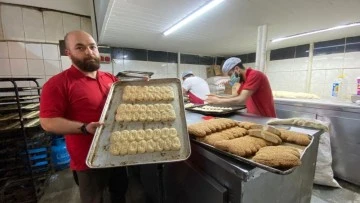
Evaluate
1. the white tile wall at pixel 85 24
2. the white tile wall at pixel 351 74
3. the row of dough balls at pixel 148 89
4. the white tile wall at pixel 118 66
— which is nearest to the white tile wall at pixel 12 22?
the white tile wall at pixel 85 24

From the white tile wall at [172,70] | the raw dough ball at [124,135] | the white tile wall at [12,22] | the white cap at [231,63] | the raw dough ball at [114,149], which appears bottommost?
the raw dough ball at [114,149]

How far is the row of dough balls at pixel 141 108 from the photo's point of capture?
128 cm

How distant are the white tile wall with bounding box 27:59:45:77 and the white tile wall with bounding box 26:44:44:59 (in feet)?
0.21

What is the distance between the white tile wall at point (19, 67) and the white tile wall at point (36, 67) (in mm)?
52

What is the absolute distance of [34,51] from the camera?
9.52 ft

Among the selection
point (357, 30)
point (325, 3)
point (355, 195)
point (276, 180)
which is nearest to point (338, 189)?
point (355, 195)

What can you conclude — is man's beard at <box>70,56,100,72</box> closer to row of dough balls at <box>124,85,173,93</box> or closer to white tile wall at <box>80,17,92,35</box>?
row of dough balls at <box>124,85,173,93</box>

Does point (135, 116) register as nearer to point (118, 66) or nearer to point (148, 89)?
point (148, 89)

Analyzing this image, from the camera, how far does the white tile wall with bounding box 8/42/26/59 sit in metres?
2.73

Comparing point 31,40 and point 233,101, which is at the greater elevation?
point 31,40

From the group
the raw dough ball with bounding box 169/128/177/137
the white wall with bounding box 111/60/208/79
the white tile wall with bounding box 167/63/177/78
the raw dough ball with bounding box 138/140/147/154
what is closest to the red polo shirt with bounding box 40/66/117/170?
the raw dough ball with bounding box 138/140/147/154

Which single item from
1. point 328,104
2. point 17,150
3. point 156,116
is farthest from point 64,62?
point 328,104

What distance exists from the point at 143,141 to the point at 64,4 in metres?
3.19

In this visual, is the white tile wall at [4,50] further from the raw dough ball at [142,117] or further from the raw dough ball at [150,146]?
the raw dough ball at [150,146]
